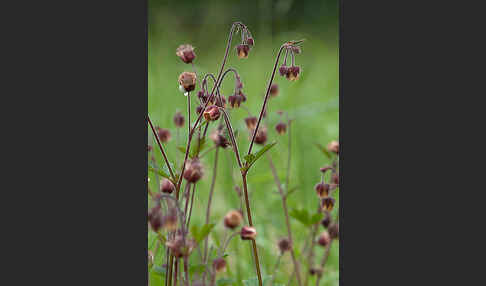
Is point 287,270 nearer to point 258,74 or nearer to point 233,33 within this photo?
point 258,74

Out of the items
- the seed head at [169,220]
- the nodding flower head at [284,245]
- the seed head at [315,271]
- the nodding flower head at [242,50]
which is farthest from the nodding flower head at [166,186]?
the seed head at [315,271]

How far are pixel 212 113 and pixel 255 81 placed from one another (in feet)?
2.48

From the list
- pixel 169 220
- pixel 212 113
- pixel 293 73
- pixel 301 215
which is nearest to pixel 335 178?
pixel 301 215

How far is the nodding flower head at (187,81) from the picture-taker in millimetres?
1102

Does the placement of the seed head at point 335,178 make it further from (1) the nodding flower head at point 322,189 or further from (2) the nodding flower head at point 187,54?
(2) the nodding flower head at point 187,54

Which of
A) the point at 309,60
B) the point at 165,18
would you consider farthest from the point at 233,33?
the point at 309,60

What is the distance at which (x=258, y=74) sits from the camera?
171 centimetres

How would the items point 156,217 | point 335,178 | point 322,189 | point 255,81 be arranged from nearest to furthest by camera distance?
1. point 156,217
2. point 322,189
3. point 335,178
4. point 255,81

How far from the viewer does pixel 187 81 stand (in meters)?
1.10

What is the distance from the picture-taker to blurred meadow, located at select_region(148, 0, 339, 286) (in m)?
1.31

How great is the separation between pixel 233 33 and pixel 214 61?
264 millimetres

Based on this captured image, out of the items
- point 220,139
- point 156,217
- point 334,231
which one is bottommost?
point 334,231

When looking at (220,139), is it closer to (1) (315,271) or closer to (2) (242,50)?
(2) (242,50)

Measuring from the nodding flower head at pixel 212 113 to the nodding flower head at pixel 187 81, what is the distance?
58 mm
